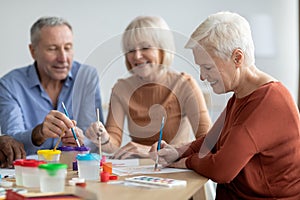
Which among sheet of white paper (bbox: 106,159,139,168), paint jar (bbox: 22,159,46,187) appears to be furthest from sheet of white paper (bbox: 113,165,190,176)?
paint jar (bbox: 22,159,46,187)

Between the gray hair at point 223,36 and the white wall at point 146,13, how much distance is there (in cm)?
145

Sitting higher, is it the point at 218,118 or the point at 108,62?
the point at 108,62

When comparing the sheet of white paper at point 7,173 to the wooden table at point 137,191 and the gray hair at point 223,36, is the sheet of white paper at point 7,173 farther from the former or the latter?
the gray hair at point 223,36

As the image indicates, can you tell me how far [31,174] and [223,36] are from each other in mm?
652

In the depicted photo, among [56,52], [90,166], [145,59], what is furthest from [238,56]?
[56,52]

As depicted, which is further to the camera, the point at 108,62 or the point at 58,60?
the point at 58,60

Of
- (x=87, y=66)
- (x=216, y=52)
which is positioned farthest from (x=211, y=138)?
(x=87, y=66)

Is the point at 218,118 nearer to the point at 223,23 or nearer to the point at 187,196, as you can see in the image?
the point at 223,23

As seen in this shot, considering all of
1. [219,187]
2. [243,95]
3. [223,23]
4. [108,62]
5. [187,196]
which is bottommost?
[219,187]

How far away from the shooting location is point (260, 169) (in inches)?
62.6

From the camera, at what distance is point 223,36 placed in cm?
157

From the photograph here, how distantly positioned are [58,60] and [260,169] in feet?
4.08

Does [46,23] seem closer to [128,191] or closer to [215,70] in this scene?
[215,70]

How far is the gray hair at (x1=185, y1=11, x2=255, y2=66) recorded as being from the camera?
1.57m
